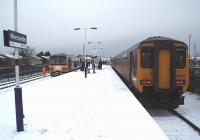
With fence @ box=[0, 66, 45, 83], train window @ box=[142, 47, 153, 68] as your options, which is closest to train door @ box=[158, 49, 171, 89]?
train window @ box=[142, 47, 153, 68]

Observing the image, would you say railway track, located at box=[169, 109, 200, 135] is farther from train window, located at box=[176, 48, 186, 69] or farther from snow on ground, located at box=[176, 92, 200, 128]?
train window, located at box=[176, 48, 186, 69]

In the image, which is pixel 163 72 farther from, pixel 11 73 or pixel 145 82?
pixel 11 73

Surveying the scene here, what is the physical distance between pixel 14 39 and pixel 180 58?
898cm

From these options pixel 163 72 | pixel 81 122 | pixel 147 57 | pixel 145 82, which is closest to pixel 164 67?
pixel 163 72

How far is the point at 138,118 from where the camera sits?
8930mm

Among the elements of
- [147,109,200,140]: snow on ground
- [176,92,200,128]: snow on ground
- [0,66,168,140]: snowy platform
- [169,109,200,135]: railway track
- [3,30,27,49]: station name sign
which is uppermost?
[3,30,27,49]: station name sign

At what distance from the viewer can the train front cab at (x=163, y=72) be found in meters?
13.7

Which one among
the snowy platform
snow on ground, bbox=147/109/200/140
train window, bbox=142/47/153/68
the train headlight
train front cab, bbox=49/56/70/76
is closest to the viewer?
the snowy platform

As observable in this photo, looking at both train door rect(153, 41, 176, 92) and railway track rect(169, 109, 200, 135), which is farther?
train door rect(153, 41, 176, 92)

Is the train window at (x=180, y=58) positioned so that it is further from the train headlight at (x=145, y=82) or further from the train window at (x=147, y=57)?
the train headlight at (x=145, y=82)

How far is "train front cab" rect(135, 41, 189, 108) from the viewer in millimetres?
13719

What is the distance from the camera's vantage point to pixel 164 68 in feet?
45.4

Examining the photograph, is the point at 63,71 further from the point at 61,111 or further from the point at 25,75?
the point at 61,111

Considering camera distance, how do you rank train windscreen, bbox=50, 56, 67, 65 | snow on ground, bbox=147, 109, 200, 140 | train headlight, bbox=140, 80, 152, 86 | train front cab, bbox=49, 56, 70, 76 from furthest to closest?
train windscreen, bbox=50, 56, 67, 65 → train front cab, bbox=49, 56, 70, 76 → train headlight, bbox=140, 80, 152, 86 → snow on ground, bbox=147, 109, 200, 140
